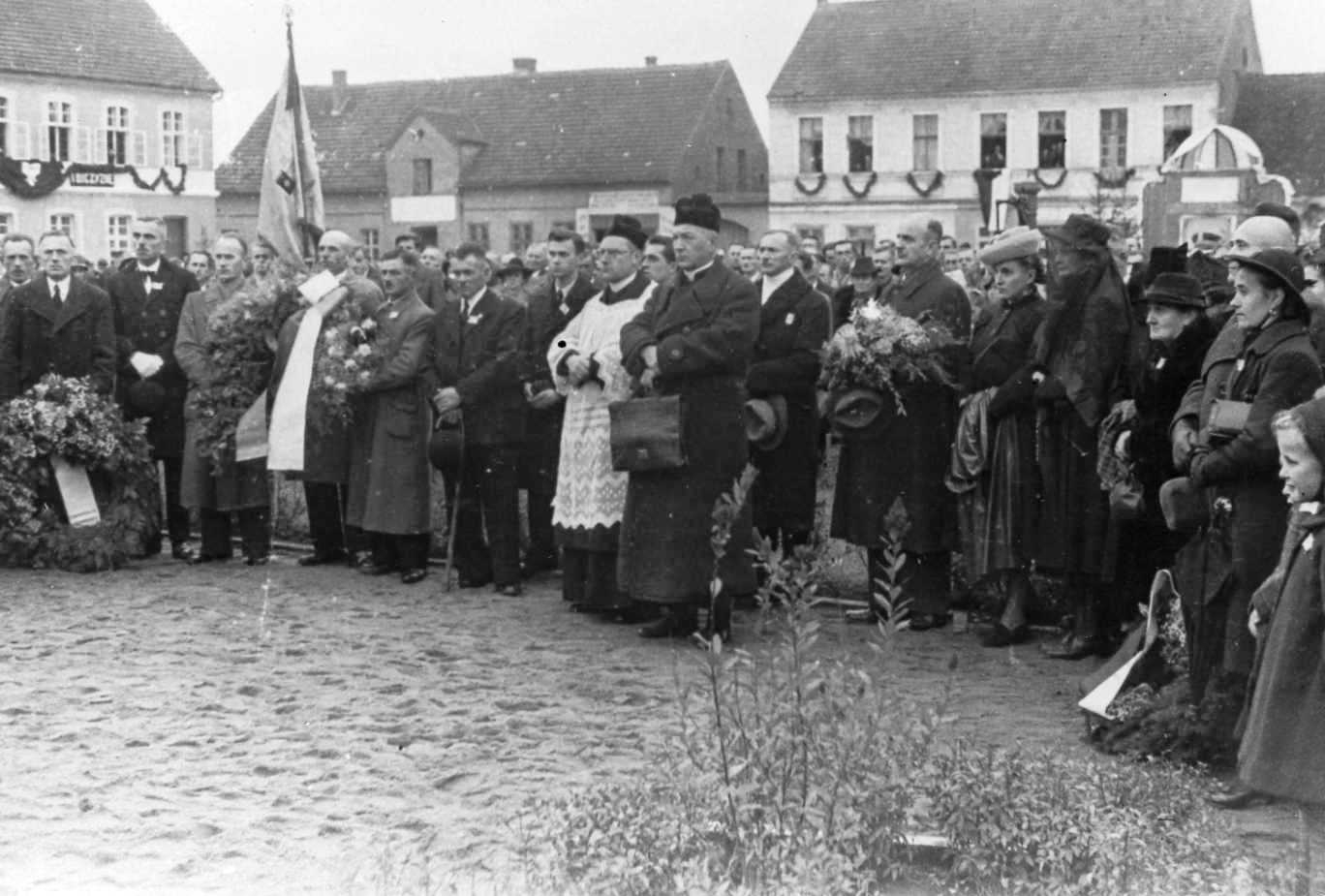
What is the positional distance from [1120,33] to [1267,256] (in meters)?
41.6

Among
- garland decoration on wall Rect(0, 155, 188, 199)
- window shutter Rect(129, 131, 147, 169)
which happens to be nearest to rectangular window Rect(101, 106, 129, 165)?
window shutter Rect(129, 131, 147, 169)

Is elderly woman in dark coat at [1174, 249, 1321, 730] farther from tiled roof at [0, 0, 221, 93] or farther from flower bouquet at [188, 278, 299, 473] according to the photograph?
tiled roof at [0, 0, 221, 93]

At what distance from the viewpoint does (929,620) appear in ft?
31.4

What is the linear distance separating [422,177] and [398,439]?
Result: 139ft

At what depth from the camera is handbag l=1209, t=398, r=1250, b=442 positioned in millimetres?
6453

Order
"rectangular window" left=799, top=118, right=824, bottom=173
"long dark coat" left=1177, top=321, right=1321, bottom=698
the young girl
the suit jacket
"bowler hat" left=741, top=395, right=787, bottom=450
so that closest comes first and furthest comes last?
1. the young girl
2. "long dark coat" left=1177, top=321, right=1321, bottom=698
3. "bowler hat" left=741, top=395, right=787, bottom=450
4. the suit jacket
5. "rectangular window" left=799, top=118, right=824, bottom=173

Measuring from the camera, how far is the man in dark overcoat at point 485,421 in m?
10.7

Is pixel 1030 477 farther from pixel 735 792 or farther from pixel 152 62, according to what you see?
pixel 152 62

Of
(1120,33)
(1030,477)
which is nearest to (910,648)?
(1030,477)

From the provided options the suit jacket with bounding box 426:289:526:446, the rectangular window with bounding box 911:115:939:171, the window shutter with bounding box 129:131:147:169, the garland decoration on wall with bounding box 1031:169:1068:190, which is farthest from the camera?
the rectangular window with bounding box 911:115:939:171

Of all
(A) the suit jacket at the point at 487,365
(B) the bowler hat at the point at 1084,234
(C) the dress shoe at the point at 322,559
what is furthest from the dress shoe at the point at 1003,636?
(C) the dress shoe at the point at 322,559

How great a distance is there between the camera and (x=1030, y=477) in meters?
8.98

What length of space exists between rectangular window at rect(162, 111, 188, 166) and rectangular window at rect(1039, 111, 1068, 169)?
2288 centimetres

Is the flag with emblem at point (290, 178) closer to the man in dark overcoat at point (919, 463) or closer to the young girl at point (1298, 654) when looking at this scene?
the man in dark overcoat at point (919, 463)
